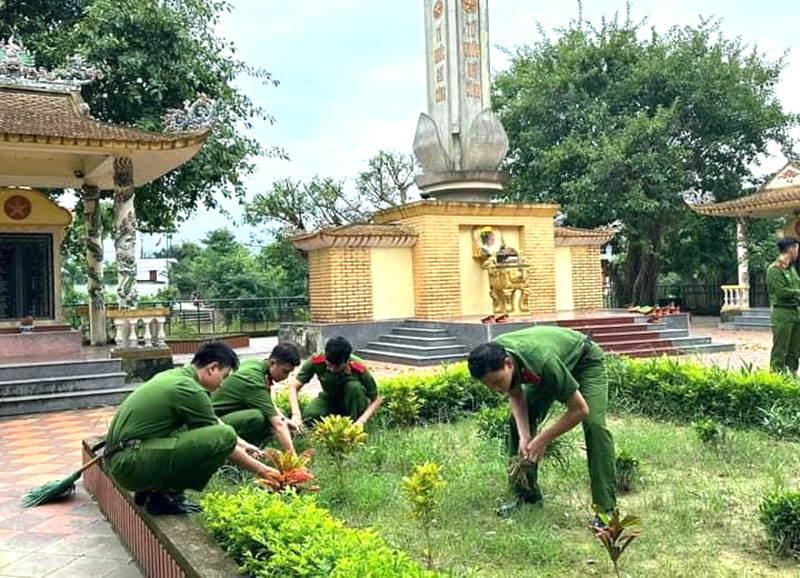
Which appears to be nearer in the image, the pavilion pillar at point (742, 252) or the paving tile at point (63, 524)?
the paving tile at point (63, 524)

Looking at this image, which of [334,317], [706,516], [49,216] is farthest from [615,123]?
[706,516]

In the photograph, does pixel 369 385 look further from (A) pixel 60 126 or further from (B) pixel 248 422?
(A) pixel 60 126

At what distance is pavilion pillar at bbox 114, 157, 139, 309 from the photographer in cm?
1032

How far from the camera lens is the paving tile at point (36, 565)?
141 inches

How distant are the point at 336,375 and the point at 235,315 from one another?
16.9 m

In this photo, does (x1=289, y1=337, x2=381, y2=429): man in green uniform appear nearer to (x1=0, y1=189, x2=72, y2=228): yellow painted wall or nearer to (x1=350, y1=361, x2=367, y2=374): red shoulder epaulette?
(x1=350, y1=361, x2=367, y2=374): red shoulder epaulette

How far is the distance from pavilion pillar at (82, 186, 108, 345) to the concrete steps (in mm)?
3448

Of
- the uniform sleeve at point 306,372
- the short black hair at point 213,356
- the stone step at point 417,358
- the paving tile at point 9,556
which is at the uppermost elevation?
the short black hair at point 213,356

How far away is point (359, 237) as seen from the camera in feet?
42.4

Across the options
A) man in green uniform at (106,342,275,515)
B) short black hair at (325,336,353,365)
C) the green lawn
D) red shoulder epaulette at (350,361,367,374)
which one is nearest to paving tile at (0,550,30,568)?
man in green uniform at (106,342,275,515)

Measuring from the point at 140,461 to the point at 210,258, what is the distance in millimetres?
27679

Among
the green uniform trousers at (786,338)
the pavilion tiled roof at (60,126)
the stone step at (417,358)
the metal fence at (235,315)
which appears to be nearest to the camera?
the green uniform trousers at (786,338)

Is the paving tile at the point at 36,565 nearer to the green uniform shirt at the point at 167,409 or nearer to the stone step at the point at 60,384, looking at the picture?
the green uniform shirt at the point at 167,409

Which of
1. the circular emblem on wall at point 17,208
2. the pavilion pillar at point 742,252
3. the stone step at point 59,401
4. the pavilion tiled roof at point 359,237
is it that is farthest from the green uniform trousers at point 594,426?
the pavilion pillar at point 742,252
